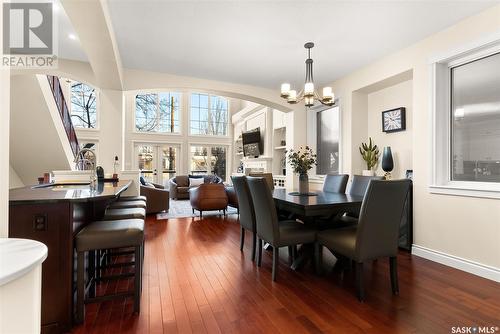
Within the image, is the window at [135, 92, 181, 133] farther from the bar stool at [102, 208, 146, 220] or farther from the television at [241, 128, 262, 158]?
the bar stool at [102, 208, 146, 220]

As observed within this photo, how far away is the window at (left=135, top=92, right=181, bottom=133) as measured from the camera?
9.45 meters

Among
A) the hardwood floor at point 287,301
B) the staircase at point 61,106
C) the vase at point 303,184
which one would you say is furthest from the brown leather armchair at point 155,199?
the vase at point 303,184

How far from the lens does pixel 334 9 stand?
8.64ft

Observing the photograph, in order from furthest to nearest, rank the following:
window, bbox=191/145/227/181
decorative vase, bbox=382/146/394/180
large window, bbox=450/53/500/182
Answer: window, bbox=191/145/227/181, decorative vase, bbox=382/146/394/180, large window, bbox=450/53/500/182

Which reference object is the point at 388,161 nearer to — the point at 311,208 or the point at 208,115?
the point at 311,208

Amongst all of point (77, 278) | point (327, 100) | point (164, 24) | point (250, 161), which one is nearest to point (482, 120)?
point (327, 100)

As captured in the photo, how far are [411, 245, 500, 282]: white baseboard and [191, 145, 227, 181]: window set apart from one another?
8.09 meters

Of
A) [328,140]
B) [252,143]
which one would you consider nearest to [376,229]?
[328,140]

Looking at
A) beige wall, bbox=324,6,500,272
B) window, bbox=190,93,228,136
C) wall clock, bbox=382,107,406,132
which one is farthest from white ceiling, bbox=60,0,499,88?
window, bbox=190,93,228,136

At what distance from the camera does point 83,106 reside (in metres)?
8.82

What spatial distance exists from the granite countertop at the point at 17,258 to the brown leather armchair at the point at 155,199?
478cm

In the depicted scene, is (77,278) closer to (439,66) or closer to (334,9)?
(334,9)

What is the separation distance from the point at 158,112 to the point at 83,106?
2.41 metres

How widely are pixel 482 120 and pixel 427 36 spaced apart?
1193 millimetres
